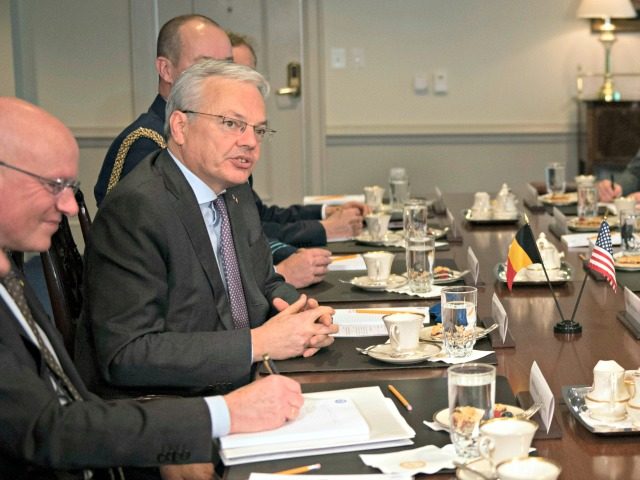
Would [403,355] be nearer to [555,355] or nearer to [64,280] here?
[555,355]

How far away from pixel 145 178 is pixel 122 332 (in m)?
0.40

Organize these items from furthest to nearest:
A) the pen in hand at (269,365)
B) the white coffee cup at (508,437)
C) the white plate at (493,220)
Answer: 1. the white plate at (493,220)
2. the pen in hand at (269,365)
3. the white coffee cup at (508,437)

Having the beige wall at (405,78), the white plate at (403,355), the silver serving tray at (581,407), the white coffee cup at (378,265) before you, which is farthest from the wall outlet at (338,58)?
the silver serving tray at (581,407)

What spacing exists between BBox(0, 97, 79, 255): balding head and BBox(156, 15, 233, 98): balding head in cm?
175

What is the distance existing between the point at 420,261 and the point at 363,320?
37 centimetres

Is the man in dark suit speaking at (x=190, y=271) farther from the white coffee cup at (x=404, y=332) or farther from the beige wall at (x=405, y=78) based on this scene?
the beige wall at (x=405, y=78)

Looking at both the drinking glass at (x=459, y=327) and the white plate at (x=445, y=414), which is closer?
the white plate at (x=445, y=414)

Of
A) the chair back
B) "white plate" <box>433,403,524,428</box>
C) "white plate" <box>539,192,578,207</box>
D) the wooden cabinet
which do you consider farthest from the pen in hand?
the wooden cabinet

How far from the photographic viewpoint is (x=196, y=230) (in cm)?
236

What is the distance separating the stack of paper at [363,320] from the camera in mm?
2398

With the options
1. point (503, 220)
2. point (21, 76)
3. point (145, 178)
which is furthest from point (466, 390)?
point (21, 76)

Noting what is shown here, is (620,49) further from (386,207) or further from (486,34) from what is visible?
(386,207)

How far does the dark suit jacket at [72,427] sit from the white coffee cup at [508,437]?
460mm

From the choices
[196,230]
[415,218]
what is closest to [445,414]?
[196,230]
